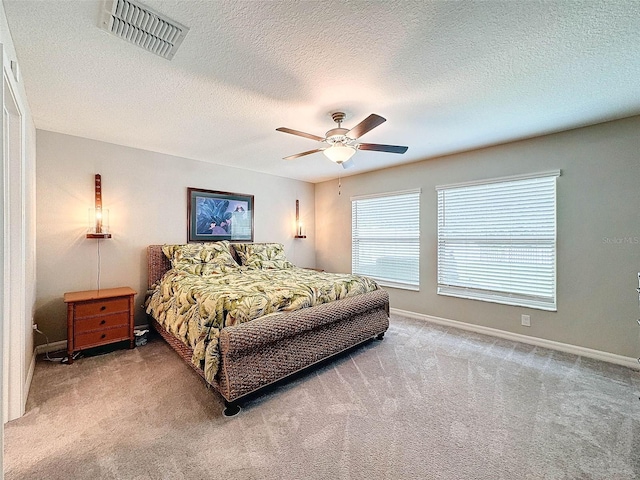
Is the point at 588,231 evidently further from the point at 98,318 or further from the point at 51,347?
the point at 51,347

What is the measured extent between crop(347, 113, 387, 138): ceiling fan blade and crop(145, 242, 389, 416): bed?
148 centimetres

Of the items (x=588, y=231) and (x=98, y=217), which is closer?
(x=588, y=231)

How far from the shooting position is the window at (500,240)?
10.8 feet

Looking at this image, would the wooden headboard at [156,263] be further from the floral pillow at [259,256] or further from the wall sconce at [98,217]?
the floral pillow at [259,256]

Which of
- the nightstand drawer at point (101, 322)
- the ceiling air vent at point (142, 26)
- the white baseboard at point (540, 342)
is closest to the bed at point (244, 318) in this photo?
the nightstand drawer at point (101, 322)

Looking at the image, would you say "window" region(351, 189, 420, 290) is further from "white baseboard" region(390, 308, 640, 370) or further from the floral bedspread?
the floral bedspread

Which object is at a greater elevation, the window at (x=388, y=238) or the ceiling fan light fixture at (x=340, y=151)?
the ceiling fan light fixture at (x=340, y=151)

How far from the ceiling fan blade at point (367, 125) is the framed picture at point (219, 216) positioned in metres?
2.74

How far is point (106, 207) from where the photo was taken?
3.50 meters

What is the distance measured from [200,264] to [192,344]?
151 centimetres

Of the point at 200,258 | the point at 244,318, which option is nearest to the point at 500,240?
the point at 244,318

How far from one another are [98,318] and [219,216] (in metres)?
2.06

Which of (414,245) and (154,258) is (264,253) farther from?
(414,245)

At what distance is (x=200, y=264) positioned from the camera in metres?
3.70
